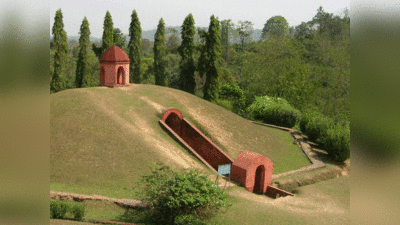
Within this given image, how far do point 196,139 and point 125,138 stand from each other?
4295 mm

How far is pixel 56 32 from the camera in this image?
31.0 meters

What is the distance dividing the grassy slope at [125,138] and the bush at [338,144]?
1.67 metres

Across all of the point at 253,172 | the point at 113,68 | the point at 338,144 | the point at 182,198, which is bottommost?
the point at 253,172

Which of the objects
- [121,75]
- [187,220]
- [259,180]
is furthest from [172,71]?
[187,220]

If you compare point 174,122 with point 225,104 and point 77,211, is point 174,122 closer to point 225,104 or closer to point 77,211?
point 77,211

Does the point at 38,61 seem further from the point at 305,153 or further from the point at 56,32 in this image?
the point at 56,32

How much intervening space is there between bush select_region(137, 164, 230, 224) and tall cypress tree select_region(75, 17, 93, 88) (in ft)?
79.2

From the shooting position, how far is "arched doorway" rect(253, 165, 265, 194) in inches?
625

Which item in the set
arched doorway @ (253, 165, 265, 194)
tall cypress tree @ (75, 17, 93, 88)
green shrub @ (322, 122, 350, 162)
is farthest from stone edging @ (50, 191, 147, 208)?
tall cypress tree @ (75, 17, 93, 88)

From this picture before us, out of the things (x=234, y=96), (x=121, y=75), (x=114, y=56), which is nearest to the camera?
(x=114, y=56)

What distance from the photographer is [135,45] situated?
3481 centimetres

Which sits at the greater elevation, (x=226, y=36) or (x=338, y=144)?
(x=226, y=36)

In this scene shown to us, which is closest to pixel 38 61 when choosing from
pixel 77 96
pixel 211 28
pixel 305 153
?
pixel 77 96

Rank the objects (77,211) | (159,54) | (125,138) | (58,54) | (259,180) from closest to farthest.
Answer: (77,211) < (125,138) < (259,180) < (58,54) < (159,54)
